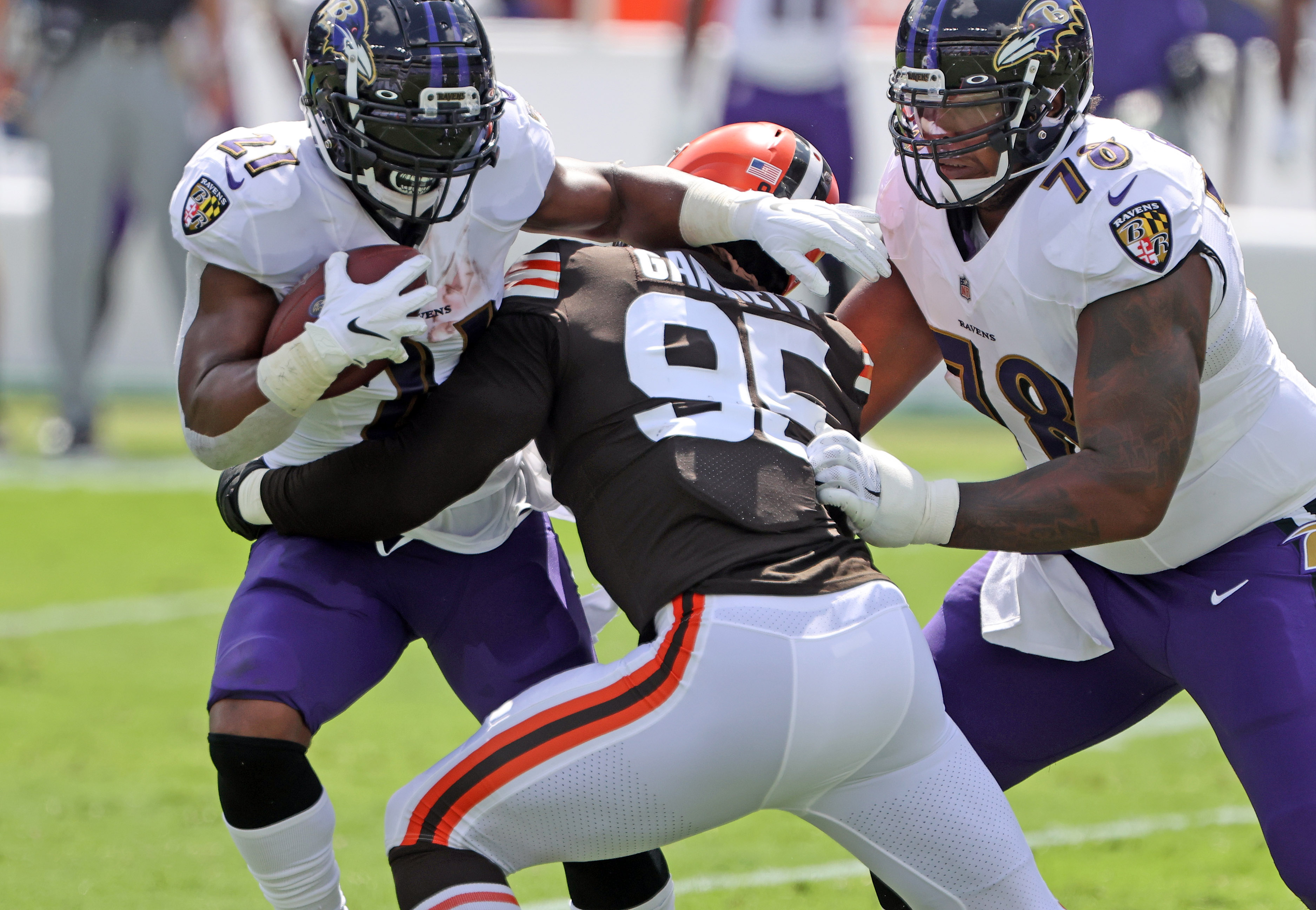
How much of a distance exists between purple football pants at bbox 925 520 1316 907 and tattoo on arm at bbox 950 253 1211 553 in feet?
1.05

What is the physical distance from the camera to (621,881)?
272 centimetres

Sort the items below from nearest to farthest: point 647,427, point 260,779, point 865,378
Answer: point 647,427 < point 260,779 < point 865,378

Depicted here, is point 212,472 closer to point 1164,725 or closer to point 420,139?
point 1164,725

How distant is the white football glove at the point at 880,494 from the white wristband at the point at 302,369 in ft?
2.45

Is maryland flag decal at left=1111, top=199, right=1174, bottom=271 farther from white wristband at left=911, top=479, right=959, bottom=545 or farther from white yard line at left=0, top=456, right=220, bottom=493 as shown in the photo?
white yard line at left=0, top=456, right=220, bottom=493

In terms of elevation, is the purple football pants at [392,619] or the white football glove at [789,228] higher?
the white football glove at [789,228]

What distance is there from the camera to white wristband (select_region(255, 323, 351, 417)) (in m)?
2.34

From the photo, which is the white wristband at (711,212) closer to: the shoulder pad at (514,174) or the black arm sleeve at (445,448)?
the shoulder pad at (514,174)

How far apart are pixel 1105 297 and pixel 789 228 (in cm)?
55

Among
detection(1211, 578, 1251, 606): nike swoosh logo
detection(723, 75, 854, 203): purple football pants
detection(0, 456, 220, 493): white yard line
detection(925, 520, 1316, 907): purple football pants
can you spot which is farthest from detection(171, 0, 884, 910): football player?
detection(723, 75, 854, 203): purple football pants

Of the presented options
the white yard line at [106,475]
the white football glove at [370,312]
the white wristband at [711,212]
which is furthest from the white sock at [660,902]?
the white yard line at [106,475]

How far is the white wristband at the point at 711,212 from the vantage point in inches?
109

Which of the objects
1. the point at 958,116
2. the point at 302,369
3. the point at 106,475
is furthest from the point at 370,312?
the point at 106,475

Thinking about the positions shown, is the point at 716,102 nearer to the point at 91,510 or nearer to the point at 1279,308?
the point at 1279,308
